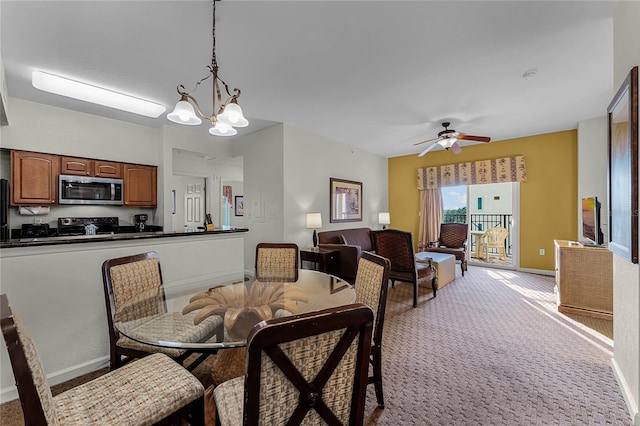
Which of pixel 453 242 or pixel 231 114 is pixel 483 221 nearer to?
pixel 453 242

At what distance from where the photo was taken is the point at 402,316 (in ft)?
10.5

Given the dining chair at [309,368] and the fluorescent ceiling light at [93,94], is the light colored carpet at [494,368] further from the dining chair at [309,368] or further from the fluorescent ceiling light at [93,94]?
Result: the fluorescent ceiling light at [93,94]

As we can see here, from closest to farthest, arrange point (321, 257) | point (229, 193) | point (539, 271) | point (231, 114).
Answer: point (231, 114) < point (321, 257) < point (539, 271) < point (229, 193)

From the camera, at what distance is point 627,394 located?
173cm

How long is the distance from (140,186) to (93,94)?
1.48 meters

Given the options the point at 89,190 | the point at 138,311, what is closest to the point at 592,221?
the point at 138,311

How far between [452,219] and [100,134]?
690 centimetres

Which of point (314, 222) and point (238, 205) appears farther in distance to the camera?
point (238, 205)

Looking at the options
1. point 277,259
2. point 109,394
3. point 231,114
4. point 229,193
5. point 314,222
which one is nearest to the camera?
point 109,394

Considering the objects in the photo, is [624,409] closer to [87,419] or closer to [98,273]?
[87,419]

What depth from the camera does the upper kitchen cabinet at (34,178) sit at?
326 cm

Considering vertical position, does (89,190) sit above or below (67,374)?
above

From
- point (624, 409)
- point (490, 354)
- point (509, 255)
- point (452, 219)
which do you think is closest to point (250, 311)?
point (490, 354)

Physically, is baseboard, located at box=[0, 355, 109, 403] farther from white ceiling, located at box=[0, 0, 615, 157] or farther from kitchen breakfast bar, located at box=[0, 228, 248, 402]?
white ceiling, located at box=[0, 0, 615, 157]
